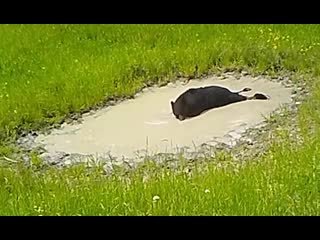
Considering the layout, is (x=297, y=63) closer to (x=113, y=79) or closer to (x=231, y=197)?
(x=113, y=79)

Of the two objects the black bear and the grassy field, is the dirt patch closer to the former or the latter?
the black bear

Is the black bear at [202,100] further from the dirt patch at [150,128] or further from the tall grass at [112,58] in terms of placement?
the tall grass at [112,58]

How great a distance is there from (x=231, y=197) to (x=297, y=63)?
5.54 metres

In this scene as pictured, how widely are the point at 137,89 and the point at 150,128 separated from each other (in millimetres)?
1664

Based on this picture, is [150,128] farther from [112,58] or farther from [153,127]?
[112,58]

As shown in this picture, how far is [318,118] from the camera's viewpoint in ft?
25.0

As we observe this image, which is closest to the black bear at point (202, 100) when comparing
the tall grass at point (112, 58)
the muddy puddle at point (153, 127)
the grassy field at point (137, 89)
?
the muddy puddle at point (153, 127)

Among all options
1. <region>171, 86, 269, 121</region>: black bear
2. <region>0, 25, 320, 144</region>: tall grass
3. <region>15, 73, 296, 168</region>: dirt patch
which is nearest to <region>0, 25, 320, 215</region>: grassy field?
<region>0, 25, 320, 144</region>: tall grass

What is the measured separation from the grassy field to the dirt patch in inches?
15.1

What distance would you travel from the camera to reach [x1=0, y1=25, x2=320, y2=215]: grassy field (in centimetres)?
498

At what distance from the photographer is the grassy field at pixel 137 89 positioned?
4980 millimetres

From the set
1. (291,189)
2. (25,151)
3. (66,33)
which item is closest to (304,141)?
(291,189)

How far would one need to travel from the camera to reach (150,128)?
323 inches

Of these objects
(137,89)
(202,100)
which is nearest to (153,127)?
(202,100)
